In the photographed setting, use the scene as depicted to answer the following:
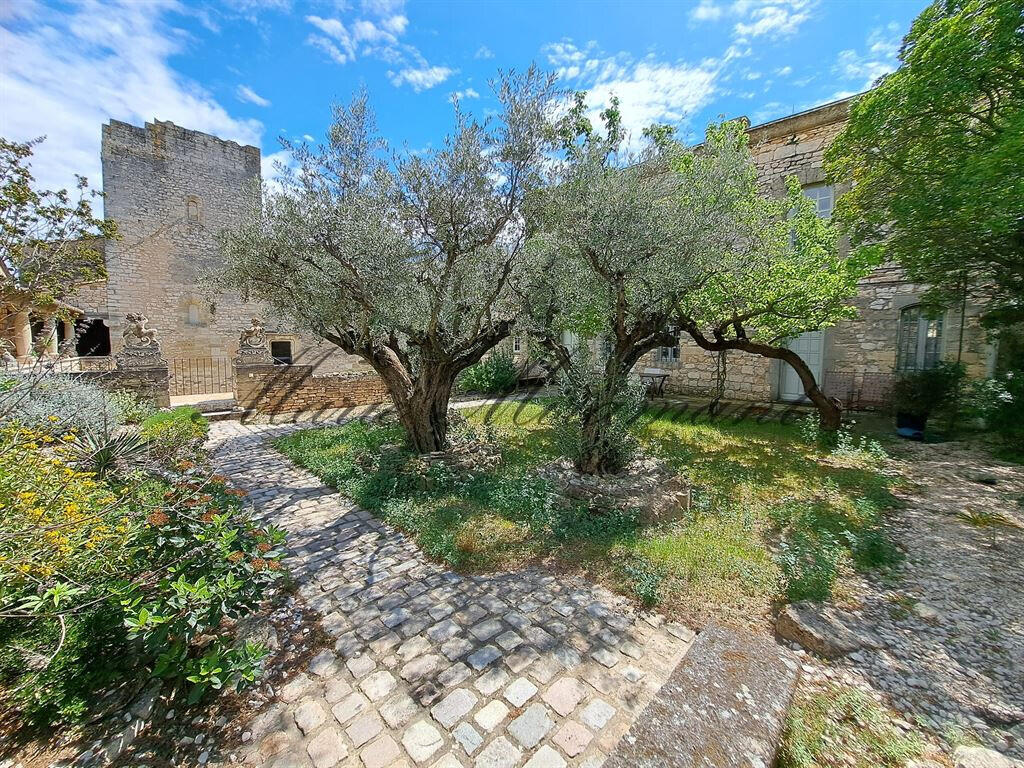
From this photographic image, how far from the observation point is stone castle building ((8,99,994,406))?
9.25 metres

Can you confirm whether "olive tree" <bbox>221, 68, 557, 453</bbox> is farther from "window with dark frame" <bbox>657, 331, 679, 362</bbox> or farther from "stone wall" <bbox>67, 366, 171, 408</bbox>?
"window with dark frame" <bbox>657, 331, 679, 362</bbox>

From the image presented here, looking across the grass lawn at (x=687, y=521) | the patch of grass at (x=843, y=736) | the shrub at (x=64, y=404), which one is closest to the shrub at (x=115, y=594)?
the grass lawn at (x=687, y=521)

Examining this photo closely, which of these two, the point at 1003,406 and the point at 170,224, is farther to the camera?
the point at 170,224

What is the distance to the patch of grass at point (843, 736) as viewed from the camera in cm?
A: 190

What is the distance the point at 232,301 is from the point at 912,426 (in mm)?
22398

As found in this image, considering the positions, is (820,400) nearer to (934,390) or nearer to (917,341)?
(934,390)

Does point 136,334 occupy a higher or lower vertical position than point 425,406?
higher

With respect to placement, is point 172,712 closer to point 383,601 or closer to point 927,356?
point 383,601

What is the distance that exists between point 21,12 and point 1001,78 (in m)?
10.7

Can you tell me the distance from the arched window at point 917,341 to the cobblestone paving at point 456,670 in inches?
413

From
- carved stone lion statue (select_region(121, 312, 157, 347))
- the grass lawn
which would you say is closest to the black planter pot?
the grass lawn

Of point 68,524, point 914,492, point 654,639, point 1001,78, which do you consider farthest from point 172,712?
point 1001,78

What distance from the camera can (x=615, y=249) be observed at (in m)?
4.19

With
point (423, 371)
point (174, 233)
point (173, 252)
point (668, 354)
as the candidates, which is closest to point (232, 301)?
point (173, 252)
